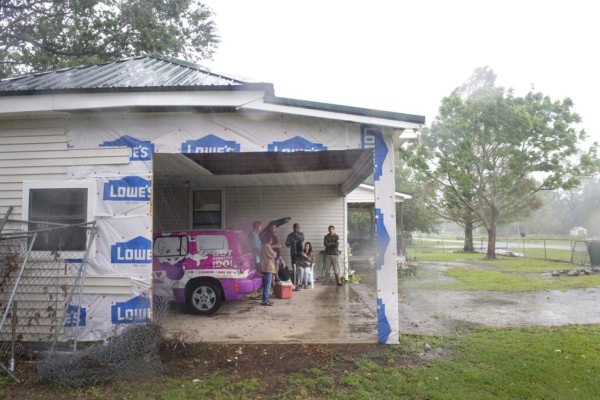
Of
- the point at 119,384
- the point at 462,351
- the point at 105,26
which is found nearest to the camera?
the point at 119,384

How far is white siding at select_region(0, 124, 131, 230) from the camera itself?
5.93m

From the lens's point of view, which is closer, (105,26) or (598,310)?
(598,310)

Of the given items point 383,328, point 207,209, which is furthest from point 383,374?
point 207,209

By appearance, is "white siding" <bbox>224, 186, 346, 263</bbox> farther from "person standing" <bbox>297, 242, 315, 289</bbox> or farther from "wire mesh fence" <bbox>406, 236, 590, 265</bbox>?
"wire mesh fence" <bbox>406, 236, 590, 265</bbox>

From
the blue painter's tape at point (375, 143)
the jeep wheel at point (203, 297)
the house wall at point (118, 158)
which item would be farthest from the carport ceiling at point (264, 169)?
the jeep wheel at point (203, 297)

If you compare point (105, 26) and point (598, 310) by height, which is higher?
point (105, 26)

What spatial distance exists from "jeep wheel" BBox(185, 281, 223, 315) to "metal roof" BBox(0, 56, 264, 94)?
375 cm

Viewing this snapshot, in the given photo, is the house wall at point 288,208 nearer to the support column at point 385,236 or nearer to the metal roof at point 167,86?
the metal roof at point 167,86

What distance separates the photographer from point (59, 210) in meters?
5.89

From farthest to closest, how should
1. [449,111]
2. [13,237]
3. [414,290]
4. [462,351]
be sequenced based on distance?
1. [449,111]
2. [414,290]
3. [462,351]
4. [13,237]

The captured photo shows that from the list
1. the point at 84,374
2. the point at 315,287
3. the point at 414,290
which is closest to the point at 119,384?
the point at 84,374

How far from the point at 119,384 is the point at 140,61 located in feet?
18.5

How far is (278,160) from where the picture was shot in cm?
898

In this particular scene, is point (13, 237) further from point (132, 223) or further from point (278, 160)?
point (278, 160)
